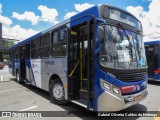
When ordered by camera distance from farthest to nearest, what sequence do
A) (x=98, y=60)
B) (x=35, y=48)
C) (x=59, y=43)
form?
(x=35, y=48), (x=59, y=43), (x=98, y=60)

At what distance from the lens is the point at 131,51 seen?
5199mm

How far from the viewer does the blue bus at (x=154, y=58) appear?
38.9 ft

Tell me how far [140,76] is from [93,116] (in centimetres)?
183

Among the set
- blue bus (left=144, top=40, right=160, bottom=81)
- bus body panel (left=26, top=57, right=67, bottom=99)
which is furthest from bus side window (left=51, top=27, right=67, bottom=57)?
blue bus (left=144, top=40, right=160, bottom=81)

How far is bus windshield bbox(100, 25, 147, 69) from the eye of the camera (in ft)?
15.3

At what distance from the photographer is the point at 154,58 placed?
1209 centimetres

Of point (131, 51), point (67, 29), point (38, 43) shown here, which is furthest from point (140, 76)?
point (38, 43)

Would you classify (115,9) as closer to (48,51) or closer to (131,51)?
(131,51)

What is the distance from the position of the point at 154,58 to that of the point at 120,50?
818 cm

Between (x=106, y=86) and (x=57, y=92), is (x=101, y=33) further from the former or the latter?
(x=57, y=92)

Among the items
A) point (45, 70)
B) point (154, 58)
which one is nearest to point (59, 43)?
point (45, 70)

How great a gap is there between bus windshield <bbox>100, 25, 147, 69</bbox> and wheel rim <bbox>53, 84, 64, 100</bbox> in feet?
8.18

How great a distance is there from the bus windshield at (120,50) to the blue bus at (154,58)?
7.05 meters

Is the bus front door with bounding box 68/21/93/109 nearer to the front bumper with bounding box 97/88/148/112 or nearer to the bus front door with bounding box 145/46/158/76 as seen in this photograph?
the front bumper with bounding box 97/88/148/112
